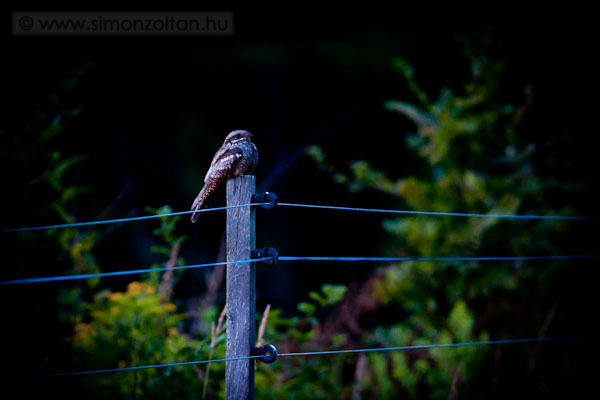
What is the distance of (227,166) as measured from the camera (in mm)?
2246

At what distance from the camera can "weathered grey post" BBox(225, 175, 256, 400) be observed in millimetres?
2141

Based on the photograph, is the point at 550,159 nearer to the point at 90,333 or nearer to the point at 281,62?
the point at 90,333

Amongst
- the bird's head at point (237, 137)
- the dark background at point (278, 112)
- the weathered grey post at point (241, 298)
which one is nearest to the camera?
the weathered grey post at point (241, 298)

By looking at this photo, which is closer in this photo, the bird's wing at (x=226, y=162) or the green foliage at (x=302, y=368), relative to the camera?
the bird's wing at (x=226, y=162)

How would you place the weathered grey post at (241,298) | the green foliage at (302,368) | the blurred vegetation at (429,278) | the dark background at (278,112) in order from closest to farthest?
the weathered grey post at (241,298), the green foliage at (302,368), the blurred vegetation at (429,278), the dark background at (278,112)

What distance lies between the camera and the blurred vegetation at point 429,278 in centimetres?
347

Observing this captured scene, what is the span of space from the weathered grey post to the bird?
10 cm

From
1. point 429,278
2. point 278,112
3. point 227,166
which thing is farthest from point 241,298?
point 278,112

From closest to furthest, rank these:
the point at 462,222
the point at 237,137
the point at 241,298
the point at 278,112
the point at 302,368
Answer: the point at 241,298 < the point at 237,137 < the point at 302,368 < the point at 462,222 < the point at 278,112

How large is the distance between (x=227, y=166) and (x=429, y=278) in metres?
3.28

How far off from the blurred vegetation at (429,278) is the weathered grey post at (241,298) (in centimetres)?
114

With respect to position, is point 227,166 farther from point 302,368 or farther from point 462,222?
point 462,222

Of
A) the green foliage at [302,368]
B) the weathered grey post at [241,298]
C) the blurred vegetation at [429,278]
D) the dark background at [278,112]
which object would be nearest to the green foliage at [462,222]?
the blurred vegetation at [429,278]

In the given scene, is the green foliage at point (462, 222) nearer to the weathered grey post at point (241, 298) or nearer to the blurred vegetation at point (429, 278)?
the blurred vegetation at point (429, 278)
